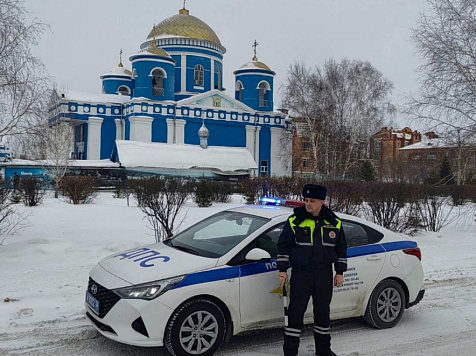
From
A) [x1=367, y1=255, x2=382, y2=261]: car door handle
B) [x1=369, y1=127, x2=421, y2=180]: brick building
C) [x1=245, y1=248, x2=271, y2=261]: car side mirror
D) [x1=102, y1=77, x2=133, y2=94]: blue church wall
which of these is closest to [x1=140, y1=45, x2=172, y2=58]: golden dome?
[x1=102, y1=77, x2=133, y2=94]: blue church wall

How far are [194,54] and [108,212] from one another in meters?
34.4

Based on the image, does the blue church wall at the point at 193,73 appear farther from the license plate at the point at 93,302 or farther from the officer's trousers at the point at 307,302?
the officer's trousers at the point at 307,302

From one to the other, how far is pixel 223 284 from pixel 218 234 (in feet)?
3.87

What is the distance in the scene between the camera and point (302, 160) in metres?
45.6

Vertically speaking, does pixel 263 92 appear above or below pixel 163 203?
above

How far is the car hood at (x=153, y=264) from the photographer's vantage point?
187 inches

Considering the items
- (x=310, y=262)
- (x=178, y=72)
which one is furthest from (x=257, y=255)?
(x=178, y=72)

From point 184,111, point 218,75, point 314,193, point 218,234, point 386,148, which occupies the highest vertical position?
point 218,75

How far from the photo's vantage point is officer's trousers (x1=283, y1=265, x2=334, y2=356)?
4.79 meters

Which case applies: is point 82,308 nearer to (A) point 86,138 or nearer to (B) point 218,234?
(B) point 218,234

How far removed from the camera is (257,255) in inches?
199

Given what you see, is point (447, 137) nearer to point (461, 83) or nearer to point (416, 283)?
point (461, 83)

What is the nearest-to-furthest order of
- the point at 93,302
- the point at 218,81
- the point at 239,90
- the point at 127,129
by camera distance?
the point at 93,302
the point at 127,129
the point at 218,81
the point at 239,90

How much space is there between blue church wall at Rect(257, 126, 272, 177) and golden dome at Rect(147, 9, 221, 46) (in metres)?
10.6
